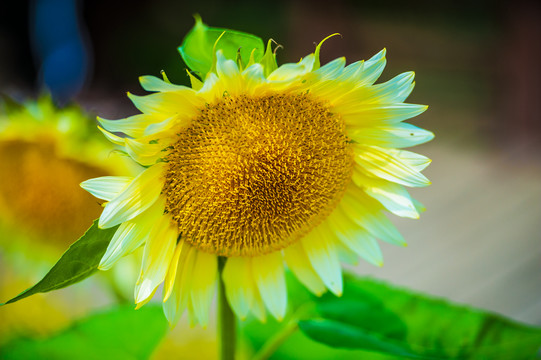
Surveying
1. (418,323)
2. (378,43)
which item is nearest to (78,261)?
(418,323)

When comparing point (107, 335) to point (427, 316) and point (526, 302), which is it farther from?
point (526, 302)

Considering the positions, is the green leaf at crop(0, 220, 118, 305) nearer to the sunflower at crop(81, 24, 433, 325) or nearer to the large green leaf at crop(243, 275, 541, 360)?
the sunflower at crop(81, 24, 433, 325)

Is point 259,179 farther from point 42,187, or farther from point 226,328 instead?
point 42,187

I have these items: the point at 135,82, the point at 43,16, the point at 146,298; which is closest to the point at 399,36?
the point at 135,82

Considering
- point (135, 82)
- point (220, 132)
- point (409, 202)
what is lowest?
point (409, 202)

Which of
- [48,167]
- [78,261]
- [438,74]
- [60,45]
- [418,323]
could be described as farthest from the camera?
[438,74]

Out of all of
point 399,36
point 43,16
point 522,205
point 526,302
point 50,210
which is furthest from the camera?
point 399,36

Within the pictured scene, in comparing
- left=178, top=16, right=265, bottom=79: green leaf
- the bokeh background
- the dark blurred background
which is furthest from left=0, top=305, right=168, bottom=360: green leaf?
the dark blurred background

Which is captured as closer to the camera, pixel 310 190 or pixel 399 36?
pixel 310 190
